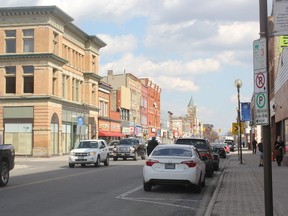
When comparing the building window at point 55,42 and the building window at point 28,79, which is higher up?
the building window at point 55,42

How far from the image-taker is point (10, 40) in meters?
52.2

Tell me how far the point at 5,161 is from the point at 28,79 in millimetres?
35119

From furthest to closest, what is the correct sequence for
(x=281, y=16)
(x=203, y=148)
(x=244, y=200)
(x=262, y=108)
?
1. (x=203, y=148)
2. (x=244, y=200)
3. (x=262, y=108)
4. (x=281, y=16)

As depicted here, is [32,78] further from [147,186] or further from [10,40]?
[147,186]

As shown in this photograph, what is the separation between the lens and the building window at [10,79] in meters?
52.0

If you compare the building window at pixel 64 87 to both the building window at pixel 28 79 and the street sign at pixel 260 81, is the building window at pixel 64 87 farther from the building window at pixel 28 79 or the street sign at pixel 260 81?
the street sign at pixel 260 81

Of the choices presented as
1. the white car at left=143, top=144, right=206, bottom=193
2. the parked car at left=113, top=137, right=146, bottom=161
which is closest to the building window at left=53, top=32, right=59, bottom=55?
the parked car at left=113, top=137, right=146, bottom=161

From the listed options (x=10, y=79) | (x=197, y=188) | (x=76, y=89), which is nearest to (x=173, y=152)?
(x=197, y=188)

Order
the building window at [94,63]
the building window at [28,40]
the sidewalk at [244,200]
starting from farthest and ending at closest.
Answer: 1. the building window at [94,63]
2. the building window at [28,40]
3. the sidewalk at [244,200]

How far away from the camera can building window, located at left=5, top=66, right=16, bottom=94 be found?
A: 52050mm

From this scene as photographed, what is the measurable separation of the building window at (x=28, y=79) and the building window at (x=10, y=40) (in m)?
2.57

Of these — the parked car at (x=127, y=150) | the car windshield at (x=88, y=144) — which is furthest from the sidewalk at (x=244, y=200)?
the parked car at (x=127, y=150)

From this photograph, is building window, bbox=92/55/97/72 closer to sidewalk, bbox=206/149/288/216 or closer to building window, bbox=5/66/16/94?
building window, bbox=5/66/16/94

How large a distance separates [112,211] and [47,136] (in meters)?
39.6
